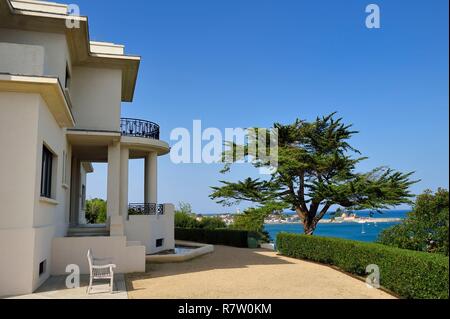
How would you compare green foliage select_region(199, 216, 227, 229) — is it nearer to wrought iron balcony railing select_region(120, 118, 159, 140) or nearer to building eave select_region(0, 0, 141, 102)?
wrought iron balcony railing select_region(120, 118, 159, 140)

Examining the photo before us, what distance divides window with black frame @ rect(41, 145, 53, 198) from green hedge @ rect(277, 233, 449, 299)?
946 cm

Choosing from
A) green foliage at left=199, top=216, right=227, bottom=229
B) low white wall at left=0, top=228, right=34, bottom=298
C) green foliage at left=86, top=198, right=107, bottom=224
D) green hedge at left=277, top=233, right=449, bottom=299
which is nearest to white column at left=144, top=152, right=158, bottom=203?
green hedge at left=277, top=233, right=449, bottom=299

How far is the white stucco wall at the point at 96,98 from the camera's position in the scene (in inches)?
628

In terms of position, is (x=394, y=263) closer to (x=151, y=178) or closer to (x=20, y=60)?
(x=20, y=60)

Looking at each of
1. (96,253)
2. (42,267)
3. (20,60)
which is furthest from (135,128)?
(42,267)

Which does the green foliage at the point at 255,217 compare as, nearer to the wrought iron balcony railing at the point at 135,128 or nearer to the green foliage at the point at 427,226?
the wrought iron balcony railing at the point at 135,128

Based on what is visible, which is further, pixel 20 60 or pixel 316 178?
pixel 316 178

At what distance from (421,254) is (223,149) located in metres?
16.9

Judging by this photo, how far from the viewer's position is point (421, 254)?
873 cm

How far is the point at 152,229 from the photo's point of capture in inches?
680

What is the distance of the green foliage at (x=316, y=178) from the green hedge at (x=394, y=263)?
7234 millimetres

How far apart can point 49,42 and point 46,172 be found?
4.62m
